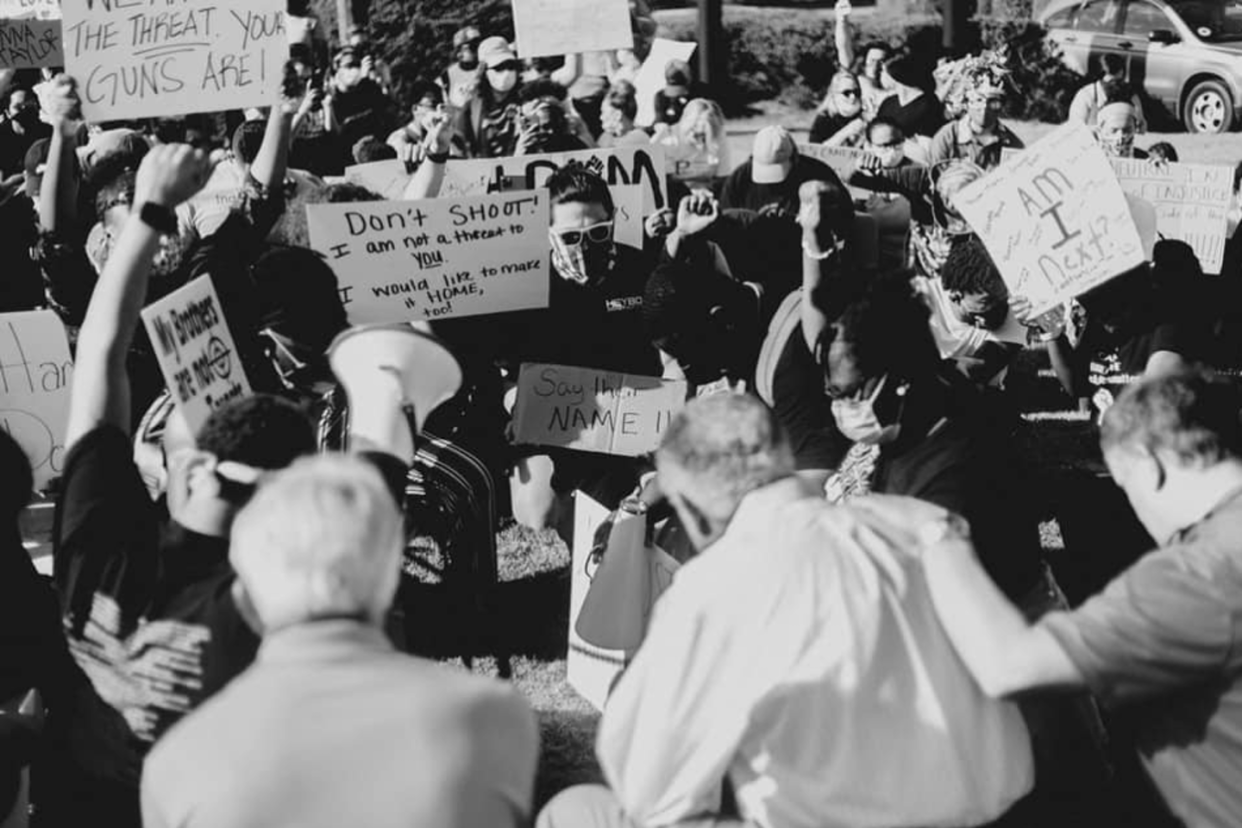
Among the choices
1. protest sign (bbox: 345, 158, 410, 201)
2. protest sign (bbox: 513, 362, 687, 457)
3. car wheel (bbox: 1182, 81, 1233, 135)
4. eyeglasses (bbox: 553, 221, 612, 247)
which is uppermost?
eyeglasses (bbox: 553, 221, 612, 247)

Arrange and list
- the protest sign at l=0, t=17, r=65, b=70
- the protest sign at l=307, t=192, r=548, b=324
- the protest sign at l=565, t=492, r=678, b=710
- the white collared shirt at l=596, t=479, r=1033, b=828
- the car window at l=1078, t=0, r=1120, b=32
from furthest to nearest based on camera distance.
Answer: the car window at l=1078, t=0, r=1120, b=32 → the protest sign at l=0, t=17, r=65, b=70 → the protest sign at l=307, t=192, r=548, b=324 → the protest sign at l=565, t=492, r=678, b=710 → the white collared shirt at l=596, t=479, r=1033, b=828

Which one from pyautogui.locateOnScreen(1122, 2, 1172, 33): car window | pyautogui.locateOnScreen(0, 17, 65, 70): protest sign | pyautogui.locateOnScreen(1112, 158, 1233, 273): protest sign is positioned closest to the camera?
pyautogui.locateOnScreen(1112, 158, 1233, 273): protest sign

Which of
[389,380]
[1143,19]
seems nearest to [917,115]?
[389,380]

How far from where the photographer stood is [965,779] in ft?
9.57

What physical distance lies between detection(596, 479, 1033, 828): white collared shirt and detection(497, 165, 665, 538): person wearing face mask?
2206mm

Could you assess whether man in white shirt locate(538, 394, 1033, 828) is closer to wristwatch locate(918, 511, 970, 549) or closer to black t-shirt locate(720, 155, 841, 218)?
wristwatch locate(918, 511, 970, 549)

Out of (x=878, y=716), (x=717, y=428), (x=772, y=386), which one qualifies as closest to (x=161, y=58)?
(x=772, y=386)

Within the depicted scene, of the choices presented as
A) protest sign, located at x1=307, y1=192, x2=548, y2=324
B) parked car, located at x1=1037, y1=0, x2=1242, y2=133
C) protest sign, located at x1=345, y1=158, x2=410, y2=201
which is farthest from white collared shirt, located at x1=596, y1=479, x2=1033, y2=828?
parked car, located at x1=1037, y1=0, x2=1242, y2=133

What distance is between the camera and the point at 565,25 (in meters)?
7.61

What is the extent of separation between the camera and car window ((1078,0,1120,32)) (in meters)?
19.4

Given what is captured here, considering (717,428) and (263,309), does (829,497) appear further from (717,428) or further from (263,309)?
(263,309)

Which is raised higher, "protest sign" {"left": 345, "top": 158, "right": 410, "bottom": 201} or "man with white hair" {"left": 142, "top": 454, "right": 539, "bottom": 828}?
"man with white hair" {"left": 142, "top": 454, "right": 539, "bottom": 828}

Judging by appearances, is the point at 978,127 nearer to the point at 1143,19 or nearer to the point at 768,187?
the point at 768,187

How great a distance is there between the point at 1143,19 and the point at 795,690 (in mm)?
18060
